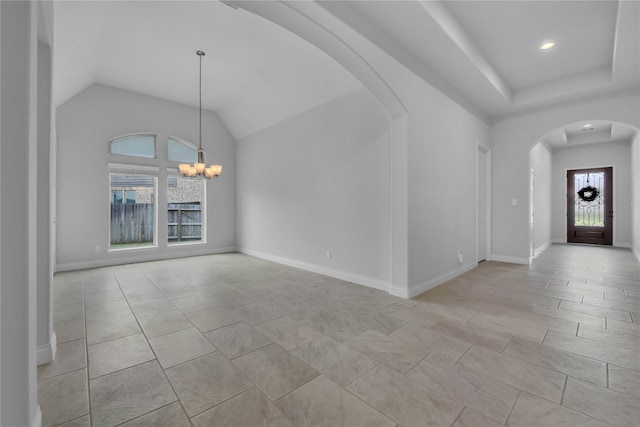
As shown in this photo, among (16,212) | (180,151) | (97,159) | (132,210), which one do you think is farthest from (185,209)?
(16,212)

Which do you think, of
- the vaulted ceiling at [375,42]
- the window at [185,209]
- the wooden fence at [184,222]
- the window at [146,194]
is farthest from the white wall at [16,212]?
the wooden fence at [184,222]

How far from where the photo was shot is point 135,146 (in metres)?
5.96

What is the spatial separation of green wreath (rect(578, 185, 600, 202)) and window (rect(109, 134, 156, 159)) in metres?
12.5

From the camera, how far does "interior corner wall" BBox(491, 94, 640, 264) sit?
4.97m

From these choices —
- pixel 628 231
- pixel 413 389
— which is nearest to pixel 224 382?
pixel 413 389

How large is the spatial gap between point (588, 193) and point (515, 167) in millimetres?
5446

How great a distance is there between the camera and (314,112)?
4.95 meters

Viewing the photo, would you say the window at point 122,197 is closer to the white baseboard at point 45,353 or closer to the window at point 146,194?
the window at point 146,194

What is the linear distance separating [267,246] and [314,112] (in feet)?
10.2

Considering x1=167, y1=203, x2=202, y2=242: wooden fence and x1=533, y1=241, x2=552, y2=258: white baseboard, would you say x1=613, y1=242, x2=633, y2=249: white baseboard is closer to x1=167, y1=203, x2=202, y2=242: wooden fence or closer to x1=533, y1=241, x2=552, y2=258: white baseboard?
x1=533, y1=241, x2=552, y2=258: white baseboard

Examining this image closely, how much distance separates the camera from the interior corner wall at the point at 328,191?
4.02 m

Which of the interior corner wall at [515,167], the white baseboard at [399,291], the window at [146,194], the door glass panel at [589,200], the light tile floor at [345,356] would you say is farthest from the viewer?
the door glass panel at [589,200]

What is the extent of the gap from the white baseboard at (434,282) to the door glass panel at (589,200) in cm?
673

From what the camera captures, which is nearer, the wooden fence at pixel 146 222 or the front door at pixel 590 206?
the wooden fence at pixel 146 222
